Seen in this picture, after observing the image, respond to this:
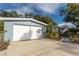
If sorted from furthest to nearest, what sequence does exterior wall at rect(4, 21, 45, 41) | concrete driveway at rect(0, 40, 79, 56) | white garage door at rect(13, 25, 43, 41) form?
white garage door at rect(13, 25, 43, 41) < exterior wall at rect(4, 21, 45, 41) < concrete driveway at rect(0, 40, 79, 56)

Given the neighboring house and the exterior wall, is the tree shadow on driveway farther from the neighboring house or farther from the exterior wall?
the exterior wall

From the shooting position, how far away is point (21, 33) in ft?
24.3

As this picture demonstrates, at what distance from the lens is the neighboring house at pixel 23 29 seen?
7301 millimetres

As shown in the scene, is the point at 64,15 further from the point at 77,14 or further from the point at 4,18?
the point at 4,18

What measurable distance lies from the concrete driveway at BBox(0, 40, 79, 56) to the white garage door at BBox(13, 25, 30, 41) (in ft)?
0.60

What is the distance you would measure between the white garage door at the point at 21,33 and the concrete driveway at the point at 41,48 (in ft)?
0.60

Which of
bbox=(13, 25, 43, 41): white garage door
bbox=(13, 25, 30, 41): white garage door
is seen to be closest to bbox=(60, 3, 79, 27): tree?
bbox=(13, 25, 43, 41): white garage door

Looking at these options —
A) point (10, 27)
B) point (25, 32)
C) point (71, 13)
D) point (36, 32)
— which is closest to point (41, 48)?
point (36, 32)

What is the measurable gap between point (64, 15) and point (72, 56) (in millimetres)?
1307

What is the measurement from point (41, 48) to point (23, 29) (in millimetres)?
857

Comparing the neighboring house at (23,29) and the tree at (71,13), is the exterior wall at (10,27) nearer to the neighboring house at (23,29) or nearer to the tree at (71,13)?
the neighboring house at (23,29)

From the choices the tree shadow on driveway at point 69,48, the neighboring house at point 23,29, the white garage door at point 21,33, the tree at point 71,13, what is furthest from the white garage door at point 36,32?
the tree at point 71,13

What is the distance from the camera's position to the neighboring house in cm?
730

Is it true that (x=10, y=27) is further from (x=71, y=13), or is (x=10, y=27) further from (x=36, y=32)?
(x=71, y=13)
